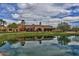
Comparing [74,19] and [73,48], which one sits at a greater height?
[74,19]

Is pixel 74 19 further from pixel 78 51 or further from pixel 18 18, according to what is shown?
Result: pixel 18 18

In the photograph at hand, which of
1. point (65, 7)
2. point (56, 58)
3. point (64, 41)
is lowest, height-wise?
point (56, 58)

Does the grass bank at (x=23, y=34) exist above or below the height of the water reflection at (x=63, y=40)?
above

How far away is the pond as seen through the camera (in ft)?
4.95

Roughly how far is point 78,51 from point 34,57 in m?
0.36

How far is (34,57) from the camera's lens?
1.51 meters

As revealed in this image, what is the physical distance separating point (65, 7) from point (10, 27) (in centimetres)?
49

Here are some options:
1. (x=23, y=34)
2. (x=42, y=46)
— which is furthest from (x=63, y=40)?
(x=23, y=34)

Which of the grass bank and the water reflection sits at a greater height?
the grass bank

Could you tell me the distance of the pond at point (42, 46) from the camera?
1508mm

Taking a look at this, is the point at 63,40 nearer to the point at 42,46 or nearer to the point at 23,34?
the point at 42,46

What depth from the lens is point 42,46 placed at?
1.52 metres

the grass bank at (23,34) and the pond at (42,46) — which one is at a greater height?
the grass bank at (23,34)

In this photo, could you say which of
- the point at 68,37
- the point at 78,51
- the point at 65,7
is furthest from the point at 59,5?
the point at 78,51
